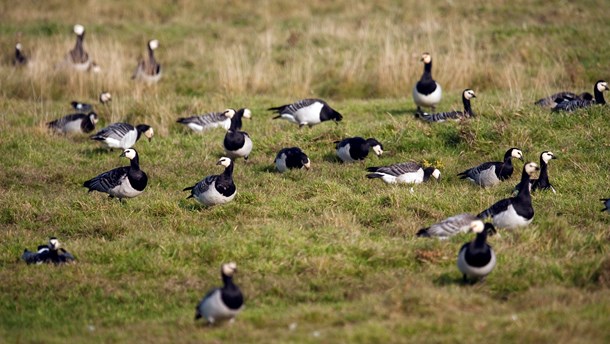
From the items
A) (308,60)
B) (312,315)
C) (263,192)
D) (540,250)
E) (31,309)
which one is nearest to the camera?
(312,315)

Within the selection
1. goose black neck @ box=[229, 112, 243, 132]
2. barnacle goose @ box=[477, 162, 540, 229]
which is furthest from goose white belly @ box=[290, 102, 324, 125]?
barnacle goose @ box=[477, 162, 540, 229]

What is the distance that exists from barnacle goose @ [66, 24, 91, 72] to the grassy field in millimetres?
418

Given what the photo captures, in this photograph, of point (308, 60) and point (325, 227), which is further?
point (308, 60)

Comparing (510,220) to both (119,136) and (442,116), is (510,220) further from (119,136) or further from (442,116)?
(119,136)

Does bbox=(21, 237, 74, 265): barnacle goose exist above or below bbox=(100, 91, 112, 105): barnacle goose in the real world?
below

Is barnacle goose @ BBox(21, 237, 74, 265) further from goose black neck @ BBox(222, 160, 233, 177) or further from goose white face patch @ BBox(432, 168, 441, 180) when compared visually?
goose white face patch @ BBox(432, 168, 441, 180)

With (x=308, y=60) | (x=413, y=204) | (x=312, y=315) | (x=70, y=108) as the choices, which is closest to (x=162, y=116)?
(x=70, y=108)

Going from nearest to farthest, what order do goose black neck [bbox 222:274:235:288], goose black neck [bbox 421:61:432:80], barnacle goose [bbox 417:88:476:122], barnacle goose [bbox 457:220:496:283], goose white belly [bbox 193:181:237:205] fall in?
goose black neck [bbox 222:274:235:288]
barnacle goose [bbox 457:220:496:283]
goose white belly [bbox 193:181:237:205]
barnacle goose [bbox 417:88:476:122]
goose black neck [bbox 421:61:432:80]

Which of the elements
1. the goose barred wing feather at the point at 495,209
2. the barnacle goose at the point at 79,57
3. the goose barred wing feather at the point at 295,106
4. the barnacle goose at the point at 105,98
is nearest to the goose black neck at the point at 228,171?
the goose barred wing feather at the point at 495,209

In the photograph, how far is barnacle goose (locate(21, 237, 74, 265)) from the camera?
1043 cm

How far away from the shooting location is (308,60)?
2103cm

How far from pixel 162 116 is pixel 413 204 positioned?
7.16 metres

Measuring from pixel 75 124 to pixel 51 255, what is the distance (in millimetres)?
7289

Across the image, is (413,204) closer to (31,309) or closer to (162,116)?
(31,309)
